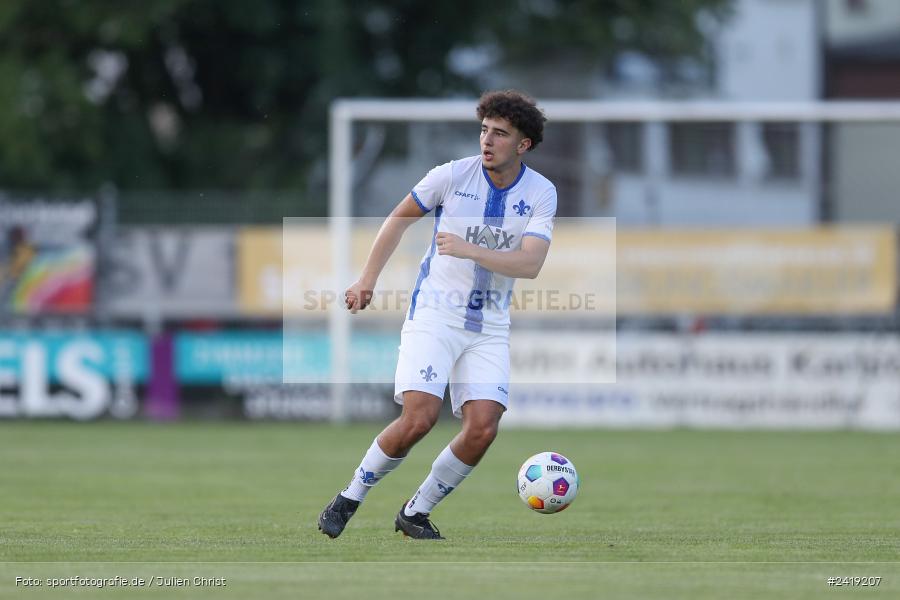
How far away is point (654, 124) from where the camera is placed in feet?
71.5

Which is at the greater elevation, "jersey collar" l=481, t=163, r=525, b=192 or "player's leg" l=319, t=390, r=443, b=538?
"jersey collar" l=481, t=163, r=525, b=192

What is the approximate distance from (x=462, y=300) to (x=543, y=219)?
66 centimetres

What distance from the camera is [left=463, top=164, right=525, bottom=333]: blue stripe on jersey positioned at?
9102 millimetres

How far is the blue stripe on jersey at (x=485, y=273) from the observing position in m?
9.10

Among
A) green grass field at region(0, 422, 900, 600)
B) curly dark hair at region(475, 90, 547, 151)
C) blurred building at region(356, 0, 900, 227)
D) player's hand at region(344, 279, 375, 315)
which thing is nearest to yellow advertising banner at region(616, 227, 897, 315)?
blurred building at region(356, 0, 900, 227)

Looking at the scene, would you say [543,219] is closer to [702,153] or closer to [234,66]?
[702,153]

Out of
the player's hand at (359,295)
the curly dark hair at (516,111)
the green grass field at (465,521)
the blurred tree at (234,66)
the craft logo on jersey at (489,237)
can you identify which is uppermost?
the blurred tree at (234,66)

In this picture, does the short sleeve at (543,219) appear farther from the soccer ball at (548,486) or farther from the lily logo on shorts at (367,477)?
the lily logo on shorts at (367,477)

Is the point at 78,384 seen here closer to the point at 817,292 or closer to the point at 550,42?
the point at 817,292

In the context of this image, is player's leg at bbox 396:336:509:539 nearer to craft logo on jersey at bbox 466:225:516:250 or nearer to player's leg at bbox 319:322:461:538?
player's leg at bbox 319:322:461:538

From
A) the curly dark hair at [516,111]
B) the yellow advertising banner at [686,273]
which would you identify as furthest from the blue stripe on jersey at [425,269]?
the yellow advertising banner at [686,273]

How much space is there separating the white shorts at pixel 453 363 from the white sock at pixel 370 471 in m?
Result: 0.34

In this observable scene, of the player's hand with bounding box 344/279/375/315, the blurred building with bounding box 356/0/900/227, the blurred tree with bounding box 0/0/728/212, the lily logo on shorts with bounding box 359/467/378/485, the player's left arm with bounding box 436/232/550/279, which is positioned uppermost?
the blurred tree with bounding box 0/0/728/212

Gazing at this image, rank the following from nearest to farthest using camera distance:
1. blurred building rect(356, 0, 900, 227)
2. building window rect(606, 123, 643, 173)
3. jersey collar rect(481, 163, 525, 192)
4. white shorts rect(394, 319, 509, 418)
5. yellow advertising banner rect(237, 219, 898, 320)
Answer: white shorts rect(394, 319, 509, 418) → jersey collar rect(481, 163, 525, 192) → yellow advertising banner rect(237, 219, 898, 320) → blurred building rect(356, 0, 900, 227) → building window rect(606, 123, 643, 173)
